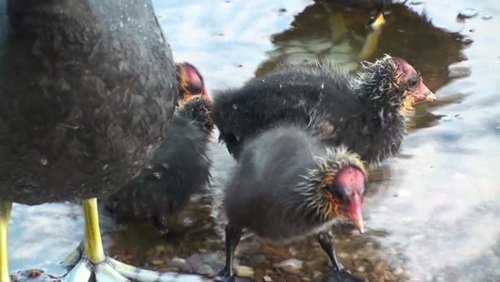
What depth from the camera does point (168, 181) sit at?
3986 millimetres

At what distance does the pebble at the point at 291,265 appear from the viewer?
382 cm

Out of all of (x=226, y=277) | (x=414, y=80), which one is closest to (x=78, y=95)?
(x=226, y=277)

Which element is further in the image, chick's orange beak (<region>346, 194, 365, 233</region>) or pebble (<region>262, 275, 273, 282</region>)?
pebble (<region>262, 275, 273, 282</region>)

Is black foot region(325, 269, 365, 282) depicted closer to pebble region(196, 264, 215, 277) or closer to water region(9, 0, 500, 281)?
water region(9, 0, 500, 281)

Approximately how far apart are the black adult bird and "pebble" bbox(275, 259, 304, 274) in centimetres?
79

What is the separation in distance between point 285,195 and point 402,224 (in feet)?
2.18

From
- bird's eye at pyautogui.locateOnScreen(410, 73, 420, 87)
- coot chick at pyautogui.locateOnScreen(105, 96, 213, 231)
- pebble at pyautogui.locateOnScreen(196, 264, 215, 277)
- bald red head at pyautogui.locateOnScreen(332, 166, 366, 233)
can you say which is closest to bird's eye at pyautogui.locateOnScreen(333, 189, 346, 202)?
bald red head at pyautogui.locateOnScreen(332, 166, 366, 233)

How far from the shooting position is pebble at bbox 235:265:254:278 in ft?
12.5

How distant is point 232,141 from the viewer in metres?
4.14

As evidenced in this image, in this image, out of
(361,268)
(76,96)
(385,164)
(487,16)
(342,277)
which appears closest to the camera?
(76,96)

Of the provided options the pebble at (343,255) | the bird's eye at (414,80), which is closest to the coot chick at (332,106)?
the bird's eye at (414,80)

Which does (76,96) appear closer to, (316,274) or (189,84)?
(316,274)

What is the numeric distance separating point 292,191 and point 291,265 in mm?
384

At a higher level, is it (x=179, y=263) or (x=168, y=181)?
(x=168, y=181)
